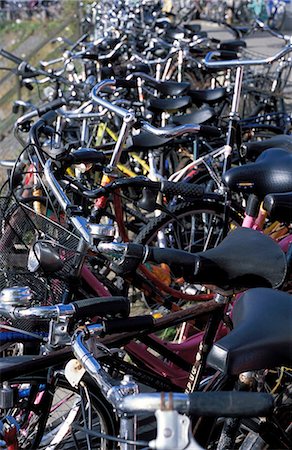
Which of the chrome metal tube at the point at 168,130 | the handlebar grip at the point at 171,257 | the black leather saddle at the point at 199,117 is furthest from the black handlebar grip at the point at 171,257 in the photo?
the black leather saddle at the point at 199,117

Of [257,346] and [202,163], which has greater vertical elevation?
[257,346]

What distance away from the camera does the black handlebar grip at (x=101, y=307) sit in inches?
74.2

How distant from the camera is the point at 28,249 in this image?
231 centimetres

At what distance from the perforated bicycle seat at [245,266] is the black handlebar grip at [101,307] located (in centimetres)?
28

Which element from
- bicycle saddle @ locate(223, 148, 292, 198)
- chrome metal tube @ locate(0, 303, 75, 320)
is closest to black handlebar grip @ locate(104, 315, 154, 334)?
chrome metal tube @ locate(0, 303, 75, 320)

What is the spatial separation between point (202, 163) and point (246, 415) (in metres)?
2.95

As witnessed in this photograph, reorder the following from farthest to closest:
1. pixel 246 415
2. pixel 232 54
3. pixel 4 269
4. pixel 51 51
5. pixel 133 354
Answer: pixel 51 51
pixel 232 54
pixel 133 354
pixel 4 269
pixel 246 415

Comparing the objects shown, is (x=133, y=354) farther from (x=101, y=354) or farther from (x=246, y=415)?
(x=246, y=415)

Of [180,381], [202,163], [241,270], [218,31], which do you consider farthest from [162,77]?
[218,31]

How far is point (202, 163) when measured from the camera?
13.6 ft

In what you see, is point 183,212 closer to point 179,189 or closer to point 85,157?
point 85,157

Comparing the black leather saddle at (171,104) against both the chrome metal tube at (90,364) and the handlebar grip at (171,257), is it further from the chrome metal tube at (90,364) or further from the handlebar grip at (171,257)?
the chrome metal tube at (90,364)

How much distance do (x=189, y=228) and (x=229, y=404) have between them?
9.39 ft

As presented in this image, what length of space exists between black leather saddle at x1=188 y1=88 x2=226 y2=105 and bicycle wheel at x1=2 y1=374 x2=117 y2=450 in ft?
10.2
